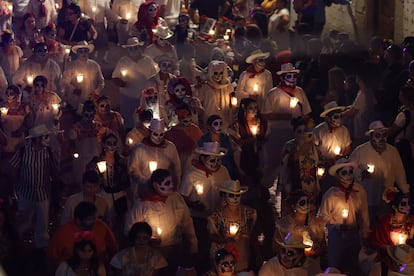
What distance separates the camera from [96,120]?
12.9m

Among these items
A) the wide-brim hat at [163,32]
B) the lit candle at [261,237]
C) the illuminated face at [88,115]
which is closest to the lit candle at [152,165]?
the illuminated face at [88,115]

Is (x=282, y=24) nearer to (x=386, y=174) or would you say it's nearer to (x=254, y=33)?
(x=254, y=33)

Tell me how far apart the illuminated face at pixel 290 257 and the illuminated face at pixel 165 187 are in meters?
1.65

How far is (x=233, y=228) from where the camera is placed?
407 inches

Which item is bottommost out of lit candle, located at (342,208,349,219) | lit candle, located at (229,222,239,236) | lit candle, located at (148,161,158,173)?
lit candle, located at (342,208,349,219)

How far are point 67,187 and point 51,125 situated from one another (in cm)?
→ 126

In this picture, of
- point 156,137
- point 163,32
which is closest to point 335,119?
point 156,137

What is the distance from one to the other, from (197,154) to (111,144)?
100cm

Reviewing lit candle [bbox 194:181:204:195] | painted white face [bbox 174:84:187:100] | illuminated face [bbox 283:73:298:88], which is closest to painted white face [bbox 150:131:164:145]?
lit candle [bbox 194:181:204:195]

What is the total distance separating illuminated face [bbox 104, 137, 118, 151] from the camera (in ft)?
37.3

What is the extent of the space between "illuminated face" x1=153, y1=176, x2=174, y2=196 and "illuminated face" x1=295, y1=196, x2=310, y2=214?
4.41ft

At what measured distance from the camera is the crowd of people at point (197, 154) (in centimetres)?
1014

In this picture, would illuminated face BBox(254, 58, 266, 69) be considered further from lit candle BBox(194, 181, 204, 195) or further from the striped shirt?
the striped shirt

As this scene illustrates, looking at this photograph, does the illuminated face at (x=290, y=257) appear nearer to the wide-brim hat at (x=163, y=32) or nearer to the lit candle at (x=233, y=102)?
the lit candle at (x=233, y=102)
